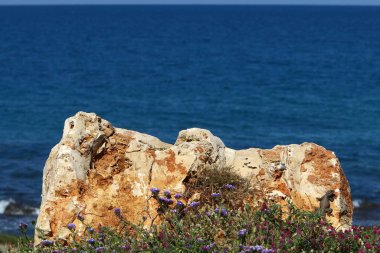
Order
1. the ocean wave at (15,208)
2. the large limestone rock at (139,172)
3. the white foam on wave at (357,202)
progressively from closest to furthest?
the large limestone rock at (139,172), the ocean wave at (15,208), the white foam on wave at (357,202)

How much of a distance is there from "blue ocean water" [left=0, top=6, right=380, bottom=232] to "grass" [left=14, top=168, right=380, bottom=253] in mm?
15529

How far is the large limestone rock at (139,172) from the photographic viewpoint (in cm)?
861

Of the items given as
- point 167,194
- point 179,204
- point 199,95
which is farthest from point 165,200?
point 199,95

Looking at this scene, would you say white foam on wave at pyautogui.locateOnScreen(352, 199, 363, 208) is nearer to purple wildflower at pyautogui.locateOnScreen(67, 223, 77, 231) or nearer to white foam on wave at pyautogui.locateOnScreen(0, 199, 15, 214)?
white foam on wave at pyautogui.locateOnScreen(0, 199, 15, 214)

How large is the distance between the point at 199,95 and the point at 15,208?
28.5m

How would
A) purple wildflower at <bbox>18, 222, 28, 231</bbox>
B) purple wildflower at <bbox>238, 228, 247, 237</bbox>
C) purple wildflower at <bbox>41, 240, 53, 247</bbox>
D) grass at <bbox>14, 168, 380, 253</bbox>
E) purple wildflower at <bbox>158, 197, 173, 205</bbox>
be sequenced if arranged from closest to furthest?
purple wildflower at <bbox>238, 228, 247, 237</bbox>, grass at <bbox>14, 168, 380, 253</bbox>, purple wildflower at <bbox>41, 240, 53, 247</bbox>, purple wildflower at <bbox>18, 222, 28, 231</bbox>, purple wildflower at <bbox>158, 197, 173, 205</bbox>

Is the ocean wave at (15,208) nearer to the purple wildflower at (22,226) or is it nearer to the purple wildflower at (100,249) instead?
the purple wildflower at (22,226)

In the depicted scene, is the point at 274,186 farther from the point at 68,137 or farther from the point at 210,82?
the point at 210,82

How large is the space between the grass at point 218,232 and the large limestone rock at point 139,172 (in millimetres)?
254

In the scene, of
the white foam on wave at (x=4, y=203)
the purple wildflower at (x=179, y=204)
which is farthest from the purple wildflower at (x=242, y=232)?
the white foam on wave at (x=4, y=203)

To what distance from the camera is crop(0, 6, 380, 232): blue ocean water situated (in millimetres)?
32844

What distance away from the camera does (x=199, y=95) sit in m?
52.6

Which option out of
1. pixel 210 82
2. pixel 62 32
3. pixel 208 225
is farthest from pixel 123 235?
pixel 62 32

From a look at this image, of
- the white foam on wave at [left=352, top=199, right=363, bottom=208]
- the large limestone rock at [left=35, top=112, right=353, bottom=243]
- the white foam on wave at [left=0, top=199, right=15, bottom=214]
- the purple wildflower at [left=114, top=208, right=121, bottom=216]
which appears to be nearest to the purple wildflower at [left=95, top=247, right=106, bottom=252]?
the purple wildflower at [left=114, top=208, right=121, bottom=216]
